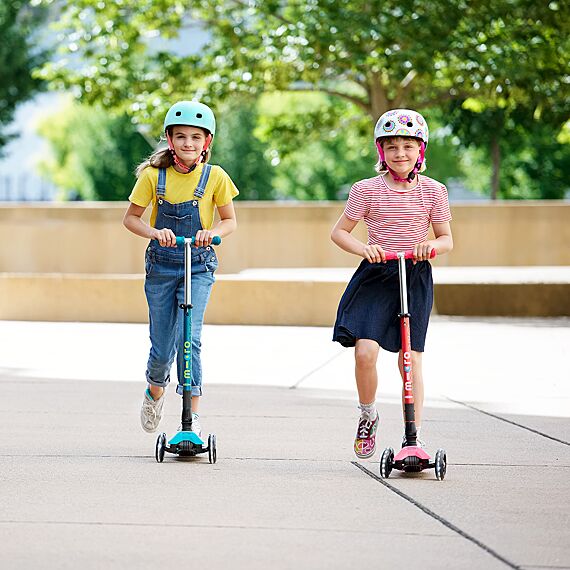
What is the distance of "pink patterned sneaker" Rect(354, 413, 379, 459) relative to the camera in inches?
253

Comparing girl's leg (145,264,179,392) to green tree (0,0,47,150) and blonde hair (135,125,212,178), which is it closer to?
blonde hair (135,125,212,178)

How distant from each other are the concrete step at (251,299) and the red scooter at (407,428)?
31.6 feet

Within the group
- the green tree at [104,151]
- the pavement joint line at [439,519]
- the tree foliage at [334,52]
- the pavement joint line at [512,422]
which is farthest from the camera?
the green tree at [104,151]

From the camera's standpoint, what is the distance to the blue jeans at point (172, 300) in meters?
6.70

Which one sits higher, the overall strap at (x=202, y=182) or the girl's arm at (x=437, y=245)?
the overall strap at (x=202, y=182)

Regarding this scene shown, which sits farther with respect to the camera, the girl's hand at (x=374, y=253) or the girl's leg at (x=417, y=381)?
the girl's leg at (x=417, y=381)

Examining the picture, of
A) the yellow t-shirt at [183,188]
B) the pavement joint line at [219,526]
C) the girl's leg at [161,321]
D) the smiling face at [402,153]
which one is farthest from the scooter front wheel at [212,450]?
the smiling face at [402,153]

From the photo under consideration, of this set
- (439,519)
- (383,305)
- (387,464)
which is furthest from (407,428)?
(439,519)

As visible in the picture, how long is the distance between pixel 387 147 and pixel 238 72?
16.6 meters

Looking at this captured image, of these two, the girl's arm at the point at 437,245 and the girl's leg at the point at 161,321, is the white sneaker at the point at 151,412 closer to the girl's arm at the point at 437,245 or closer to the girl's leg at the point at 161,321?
the girl's leg at the point at 161,321

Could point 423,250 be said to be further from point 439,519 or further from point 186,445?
point 186,445

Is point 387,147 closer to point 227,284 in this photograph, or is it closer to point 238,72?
point 227,284

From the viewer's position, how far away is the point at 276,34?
21844mm

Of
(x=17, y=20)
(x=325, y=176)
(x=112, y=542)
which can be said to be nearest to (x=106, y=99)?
(x=112, y=542)
